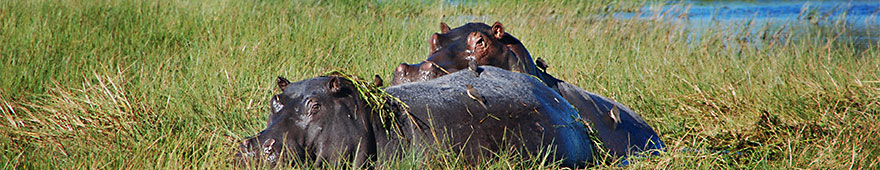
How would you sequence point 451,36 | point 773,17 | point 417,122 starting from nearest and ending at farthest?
point 417,122, point 451,36, point 773,17

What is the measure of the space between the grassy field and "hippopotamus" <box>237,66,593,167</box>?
3.5 inches

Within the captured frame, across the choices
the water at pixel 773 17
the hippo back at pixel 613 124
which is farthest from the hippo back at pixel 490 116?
the water at pixel 773 17

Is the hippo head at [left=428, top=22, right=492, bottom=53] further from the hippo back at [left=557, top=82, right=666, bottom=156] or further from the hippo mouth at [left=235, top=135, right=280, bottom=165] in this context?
the hippo mouth at [left=235, top=135, right=280, bottom=165]

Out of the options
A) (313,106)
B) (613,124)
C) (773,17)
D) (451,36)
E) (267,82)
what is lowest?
(773,17)

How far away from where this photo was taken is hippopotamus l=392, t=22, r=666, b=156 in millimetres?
3355

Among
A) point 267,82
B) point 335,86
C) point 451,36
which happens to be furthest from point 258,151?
point 267,82

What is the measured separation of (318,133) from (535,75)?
167cm

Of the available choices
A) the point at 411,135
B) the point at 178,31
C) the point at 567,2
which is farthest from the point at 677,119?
the point at 567,2

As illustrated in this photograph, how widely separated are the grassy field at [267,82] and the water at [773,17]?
2.71ft

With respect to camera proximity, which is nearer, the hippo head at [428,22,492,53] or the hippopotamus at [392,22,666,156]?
the hippopotamus at [392,22,666,156]

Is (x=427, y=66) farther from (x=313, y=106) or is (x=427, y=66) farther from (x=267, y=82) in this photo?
(x=267, y=82)

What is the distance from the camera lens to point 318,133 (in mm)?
2395

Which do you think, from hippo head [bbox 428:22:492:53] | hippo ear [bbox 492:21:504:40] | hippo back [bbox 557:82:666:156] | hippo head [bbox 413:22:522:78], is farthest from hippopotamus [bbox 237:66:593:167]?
hippo head [bbox 428:22:492:53]

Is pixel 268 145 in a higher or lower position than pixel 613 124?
higher
